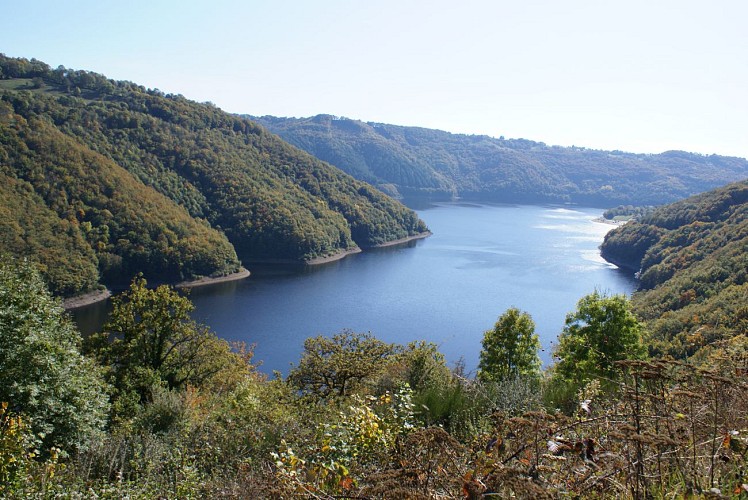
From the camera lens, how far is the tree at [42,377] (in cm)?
951

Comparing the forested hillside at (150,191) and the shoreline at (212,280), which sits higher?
the forested hillside at (150,191)

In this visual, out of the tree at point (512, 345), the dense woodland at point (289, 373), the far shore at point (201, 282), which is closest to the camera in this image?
the dense woodland at point (289, 373)

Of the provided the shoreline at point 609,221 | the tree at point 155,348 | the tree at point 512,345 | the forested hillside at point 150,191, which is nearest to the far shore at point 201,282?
the forested hillside at point 150,191

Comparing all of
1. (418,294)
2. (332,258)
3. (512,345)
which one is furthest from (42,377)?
(332,258)

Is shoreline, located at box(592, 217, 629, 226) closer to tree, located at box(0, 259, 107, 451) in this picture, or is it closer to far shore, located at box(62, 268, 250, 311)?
far shore, located at box(62, 268, 250, 311)

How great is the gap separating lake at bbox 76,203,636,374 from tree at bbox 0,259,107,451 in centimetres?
1691

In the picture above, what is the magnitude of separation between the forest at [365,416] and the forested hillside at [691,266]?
2.19ft

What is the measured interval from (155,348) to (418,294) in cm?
3901

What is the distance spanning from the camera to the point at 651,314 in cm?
3834

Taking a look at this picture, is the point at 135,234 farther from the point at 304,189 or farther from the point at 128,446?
the point at 128,446

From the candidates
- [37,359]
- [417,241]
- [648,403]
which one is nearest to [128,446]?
[37,359]

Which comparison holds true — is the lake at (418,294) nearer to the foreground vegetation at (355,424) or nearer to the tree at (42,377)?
the foreground vegetation at (355,424)

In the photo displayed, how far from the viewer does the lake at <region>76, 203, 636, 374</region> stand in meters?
42.0

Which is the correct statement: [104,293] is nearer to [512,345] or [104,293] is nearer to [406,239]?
[512,345]
